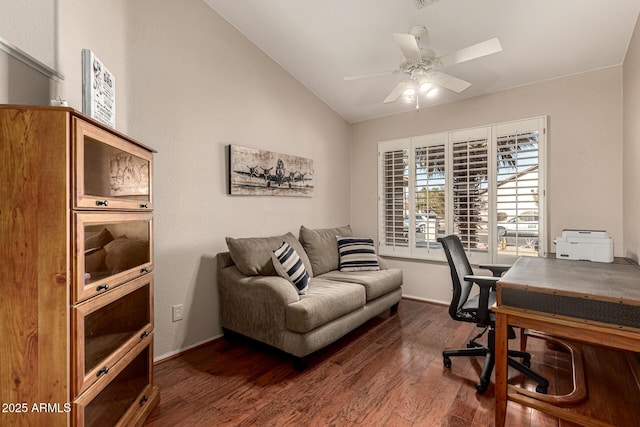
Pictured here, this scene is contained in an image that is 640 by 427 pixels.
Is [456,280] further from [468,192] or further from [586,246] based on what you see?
[468,192]

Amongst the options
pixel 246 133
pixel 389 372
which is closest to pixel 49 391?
pixel 389 372

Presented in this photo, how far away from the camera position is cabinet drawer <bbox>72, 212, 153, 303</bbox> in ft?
3.91

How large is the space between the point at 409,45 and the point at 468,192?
80.7 inches

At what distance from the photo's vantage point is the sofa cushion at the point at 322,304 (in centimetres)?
221

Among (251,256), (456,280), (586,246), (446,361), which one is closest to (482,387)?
(446,361)

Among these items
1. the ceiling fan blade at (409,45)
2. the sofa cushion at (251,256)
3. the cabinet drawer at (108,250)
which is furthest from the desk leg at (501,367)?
the cabinet drawer at (108,250)

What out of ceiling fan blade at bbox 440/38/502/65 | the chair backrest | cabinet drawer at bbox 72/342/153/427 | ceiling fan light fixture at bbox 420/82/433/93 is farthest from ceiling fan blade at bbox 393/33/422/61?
cabinet drawer at bbox 72/342/153/427

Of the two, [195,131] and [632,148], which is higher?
[195,131]

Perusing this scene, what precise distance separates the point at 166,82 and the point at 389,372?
2.84 meters

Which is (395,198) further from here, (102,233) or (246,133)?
(102,233)

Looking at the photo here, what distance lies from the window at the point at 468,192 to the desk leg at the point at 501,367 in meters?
2.05

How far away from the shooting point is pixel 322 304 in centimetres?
235

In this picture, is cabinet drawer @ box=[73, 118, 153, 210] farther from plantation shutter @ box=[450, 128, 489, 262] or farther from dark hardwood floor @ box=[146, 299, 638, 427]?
plantation shutter @ box=[450, 128, 489, 262]

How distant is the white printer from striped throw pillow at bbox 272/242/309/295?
7.18ft
